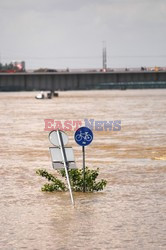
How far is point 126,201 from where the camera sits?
1115 inches

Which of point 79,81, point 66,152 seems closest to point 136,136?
point 66,152

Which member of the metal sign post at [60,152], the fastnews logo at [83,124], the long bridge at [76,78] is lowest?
the fastnews logo at [83,124]

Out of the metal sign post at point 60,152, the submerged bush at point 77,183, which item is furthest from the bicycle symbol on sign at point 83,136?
the submerged bush at point 77,183

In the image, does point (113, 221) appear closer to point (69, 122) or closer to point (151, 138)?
point (151, 138)

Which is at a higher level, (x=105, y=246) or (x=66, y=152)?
(x=66, y=152)

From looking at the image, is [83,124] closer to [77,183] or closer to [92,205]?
[77,183]

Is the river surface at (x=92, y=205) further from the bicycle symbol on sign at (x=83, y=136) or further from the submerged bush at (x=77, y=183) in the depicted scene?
the bicycle symbol on sign at (x=83, y=136)

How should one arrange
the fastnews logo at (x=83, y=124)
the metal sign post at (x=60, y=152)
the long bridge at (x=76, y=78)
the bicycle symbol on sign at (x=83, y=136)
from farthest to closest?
the long bridge at (x=76, y=78)
the fastnews logo at (x=83, y=124)
the bicycle symbol on sign at (x=83, y=136)
the metal sign post at (x=60, y=152)

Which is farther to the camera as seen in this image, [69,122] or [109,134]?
[69,122]

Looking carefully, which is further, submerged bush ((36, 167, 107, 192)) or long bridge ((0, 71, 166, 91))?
long bridge ((0, 71, 166, 91))

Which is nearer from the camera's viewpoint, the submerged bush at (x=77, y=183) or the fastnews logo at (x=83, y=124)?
the submerged bush at (x=77, y=183)

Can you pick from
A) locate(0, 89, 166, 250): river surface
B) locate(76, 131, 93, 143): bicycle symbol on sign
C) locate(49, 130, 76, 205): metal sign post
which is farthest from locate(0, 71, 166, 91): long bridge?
locate(49, 130, 76, 205): metal sign post

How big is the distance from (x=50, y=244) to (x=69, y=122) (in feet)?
194

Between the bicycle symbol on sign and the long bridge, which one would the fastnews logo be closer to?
the bicycle symbol on sign
